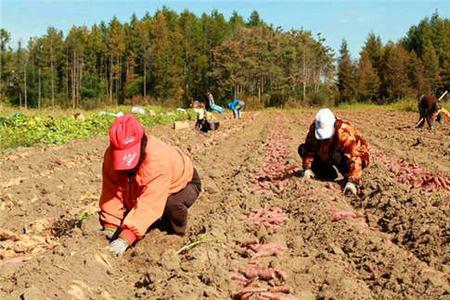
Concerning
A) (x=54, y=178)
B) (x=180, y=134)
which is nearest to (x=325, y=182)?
(x=54, y=178)

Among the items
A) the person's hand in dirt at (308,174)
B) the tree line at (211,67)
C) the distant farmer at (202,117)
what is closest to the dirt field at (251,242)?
the person's hand in dirt at (308,174)

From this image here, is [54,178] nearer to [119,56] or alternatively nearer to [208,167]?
[208,167]

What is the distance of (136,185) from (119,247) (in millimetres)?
502

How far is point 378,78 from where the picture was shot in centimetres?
5169

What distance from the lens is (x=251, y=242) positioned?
168 inches

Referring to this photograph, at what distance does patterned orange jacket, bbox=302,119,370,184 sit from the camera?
605 cm

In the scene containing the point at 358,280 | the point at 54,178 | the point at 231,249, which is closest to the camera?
the point at 358,280

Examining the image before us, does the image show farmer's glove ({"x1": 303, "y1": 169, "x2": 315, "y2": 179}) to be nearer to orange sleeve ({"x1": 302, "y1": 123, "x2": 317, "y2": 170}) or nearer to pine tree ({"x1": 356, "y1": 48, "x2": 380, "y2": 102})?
orange sleeve ({"x1": 302, "y1": 123, "x2": 317, "y2": 170})

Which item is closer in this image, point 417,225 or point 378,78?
point 417,225

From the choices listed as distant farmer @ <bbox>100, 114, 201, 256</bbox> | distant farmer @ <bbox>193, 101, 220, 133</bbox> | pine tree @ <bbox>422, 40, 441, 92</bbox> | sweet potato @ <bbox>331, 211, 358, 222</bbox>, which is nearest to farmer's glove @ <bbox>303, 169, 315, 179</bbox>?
sweet potato @ <bbox>331, 211, 358, 222</bbox>

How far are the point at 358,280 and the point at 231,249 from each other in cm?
100

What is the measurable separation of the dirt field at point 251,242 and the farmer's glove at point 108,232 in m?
0.09

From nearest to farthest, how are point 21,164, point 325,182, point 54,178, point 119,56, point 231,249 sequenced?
point 231,249 → point 325,182 → point 54,178 → point 21,164 → point 119,56

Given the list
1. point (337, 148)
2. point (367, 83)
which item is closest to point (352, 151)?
point (337, 148)
